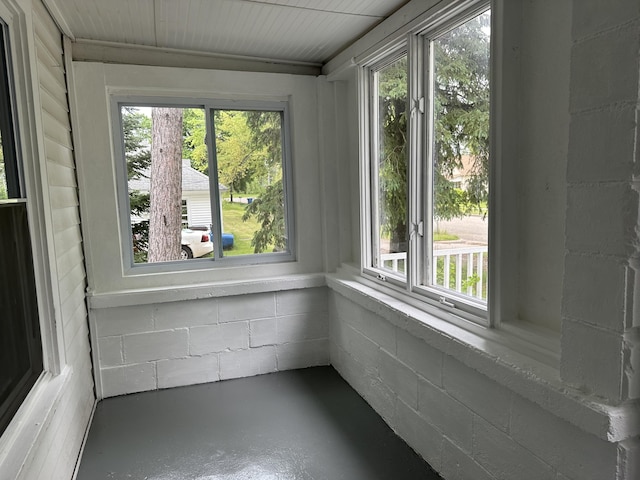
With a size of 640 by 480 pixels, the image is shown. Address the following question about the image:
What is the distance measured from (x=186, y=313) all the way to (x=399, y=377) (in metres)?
1.71

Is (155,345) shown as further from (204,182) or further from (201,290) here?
(204,182)

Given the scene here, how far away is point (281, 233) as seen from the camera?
3729 millimetres

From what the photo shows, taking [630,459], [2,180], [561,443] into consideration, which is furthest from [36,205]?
[630,459]

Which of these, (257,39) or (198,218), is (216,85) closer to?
(257,39)

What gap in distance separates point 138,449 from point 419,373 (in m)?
1.72

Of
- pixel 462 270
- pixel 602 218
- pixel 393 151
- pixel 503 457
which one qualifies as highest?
pixel 393 151

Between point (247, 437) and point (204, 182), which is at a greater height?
point (204, 182)

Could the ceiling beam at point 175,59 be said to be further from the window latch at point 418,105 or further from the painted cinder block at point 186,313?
the painted cinder block at point 186,313

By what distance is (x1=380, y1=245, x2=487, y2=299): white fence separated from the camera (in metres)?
2.12

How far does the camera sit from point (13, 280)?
5.77 feet

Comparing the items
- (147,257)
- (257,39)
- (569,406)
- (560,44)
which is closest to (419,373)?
(569,406)

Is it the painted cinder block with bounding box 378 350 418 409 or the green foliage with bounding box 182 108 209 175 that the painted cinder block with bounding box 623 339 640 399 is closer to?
the painted cinder block with bounding box 378 350 418 409

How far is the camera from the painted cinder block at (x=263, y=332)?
3.54m

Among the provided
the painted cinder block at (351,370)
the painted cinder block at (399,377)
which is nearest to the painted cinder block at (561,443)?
the painted cinder block at (399,377)
